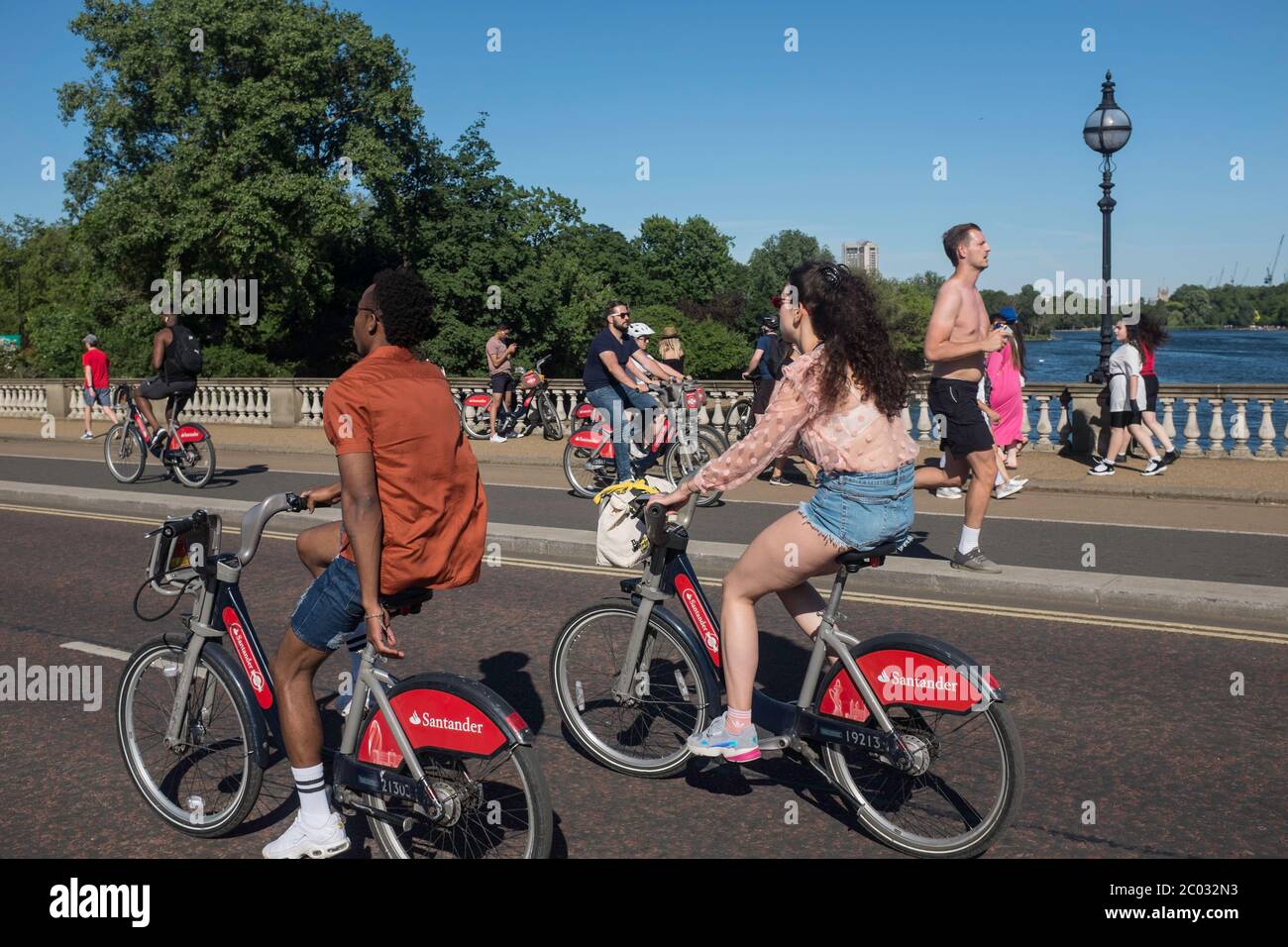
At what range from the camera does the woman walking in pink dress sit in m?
12.7

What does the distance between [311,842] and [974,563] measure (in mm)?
5198

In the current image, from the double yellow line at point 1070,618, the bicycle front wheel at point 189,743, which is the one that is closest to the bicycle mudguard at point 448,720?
the bicycle front wheel at point 189,743

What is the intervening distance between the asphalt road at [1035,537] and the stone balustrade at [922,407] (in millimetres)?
2133

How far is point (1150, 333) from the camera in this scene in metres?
14.0

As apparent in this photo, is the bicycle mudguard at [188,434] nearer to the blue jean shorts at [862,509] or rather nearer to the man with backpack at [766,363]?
the man with backpack at [766,363]

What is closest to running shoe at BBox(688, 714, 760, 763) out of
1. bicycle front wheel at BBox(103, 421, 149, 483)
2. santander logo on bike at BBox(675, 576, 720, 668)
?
santander logo on bike at BBox(675, 576, 720, 668)

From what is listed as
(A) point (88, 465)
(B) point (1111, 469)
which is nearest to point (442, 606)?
(B) point (1111, 469)

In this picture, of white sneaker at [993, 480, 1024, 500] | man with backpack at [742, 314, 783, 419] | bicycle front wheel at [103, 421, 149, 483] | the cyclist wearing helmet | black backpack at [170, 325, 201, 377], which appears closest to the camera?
the cyclist wearing helmet

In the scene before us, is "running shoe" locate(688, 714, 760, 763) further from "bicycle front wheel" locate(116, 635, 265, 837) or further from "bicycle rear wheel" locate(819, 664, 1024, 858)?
"bicycle front wheel" locate(116, 635, 265, 837)

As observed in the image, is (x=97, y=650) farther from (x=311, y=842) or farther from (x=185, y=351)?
(x=185, y=351)

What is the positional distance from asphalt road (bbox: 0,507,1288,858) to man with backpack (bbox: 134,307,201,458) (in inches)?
261

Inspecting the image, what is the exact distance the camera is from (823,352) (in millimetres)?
3992

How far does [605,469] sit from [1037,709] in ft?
26.7

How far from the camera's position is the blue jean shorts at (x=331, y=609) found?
3617mm
